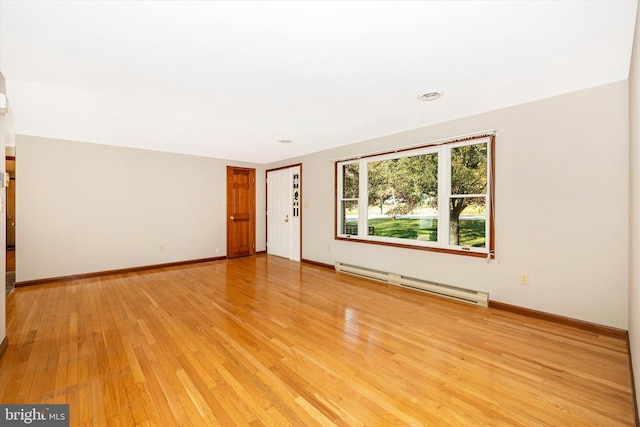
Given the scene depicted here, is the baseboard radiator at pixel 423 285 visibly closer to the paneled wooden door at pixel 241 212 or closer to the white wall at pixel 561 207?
the white wall at pixel 561 207

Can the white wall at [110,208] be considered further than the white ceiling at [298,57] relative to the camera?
Yes

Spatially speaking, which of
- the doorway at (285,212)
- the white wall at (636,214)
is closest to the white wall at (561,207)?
the white wall at (636,214)

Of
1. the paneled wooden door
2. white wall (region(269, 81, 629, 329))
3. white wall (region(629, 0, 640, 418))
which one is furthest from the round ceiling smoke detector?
the paneled wooden door

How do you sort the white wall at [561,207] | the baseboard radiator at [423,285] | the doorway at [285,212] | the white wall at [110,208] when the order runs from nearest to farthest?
the white wall at [561,207]
the baseboard radiator at [423,285]
the white wall at [110,208]
the doorway at [285,212]

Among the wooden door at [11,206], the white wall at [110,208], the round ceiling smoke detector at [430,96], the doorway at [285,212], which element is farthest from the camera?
the wooden door at [11,206]

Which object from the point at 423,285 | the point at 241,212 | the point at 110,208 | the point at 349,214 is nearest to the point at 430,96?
the point at 423,285

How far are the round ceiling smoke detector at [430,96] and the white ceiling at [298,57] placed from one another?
0.34ft

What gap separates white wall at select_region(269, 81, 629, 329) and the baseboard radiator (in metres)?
0.13

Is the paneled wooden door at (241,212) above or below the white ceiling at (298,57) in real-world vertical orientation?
below

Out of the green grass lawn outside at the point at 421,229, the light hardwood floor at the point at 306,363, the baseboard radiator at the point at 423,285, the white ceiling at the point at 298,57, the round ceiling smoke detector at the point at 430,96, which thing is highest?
the round ceiling smoke detector at the point at 430,96

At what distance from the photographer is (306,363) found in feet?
7.36

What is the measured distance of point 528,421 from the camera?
5.38ft

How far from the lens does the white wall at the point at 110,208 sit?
447 cm

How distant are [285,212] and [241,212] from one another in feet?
3.68
